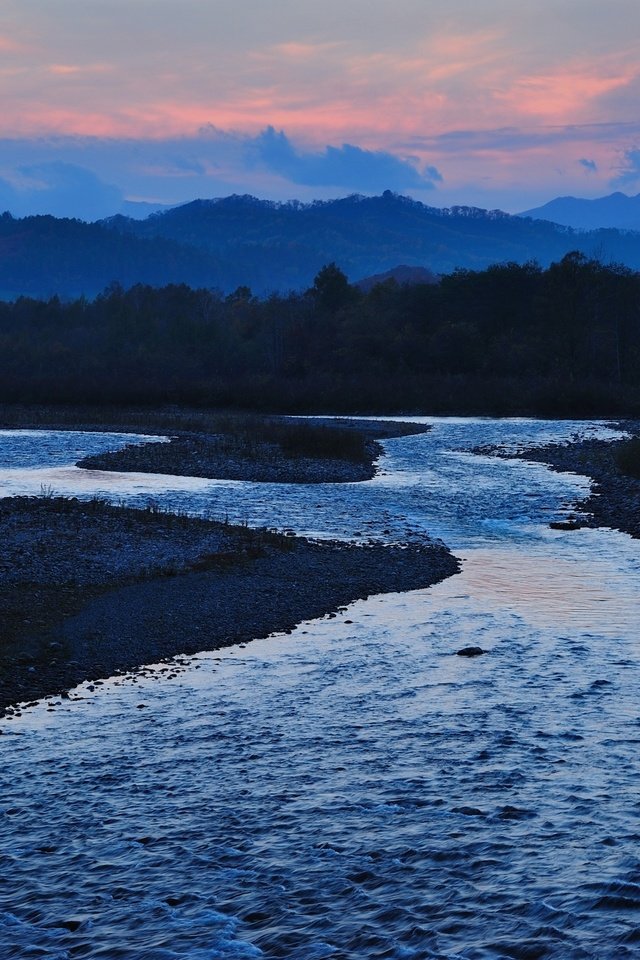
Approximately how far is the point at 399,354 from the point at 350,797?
112m

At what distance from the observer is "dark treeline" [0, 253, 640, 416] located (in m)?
101

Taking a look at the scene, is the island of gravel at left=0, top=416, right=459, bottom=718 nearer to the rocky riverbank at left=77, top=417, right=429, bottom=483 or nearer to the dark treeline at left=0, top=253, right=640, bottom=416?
the rocky riverbank at left=77, top=417, right=429, bottom=483

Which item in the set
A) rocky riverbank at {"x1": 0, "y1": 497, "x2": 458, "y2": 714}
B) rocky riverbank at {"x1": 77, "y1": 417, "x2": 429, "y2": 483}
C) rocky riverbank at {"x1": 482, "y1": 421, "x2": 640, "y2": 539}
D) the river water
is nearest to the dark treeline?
rocky riverbank at {"x1": 482, "y1": 421, "x2": 640, "y2": 539}

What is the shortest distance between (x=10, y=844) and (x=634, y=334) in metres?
114

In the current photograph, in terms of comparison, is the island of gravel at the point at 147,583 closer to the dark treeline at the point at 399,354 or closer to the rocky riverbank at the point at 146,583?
the rocky riverbank at the point at 146,583

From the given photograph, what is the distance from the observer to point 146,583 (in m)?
23.5

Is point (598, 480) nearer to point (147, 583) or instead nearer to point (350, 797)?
point (147, 583)

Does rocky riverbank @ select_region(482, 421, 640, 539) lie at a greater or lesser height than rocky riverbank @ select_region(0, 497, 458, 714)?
greater

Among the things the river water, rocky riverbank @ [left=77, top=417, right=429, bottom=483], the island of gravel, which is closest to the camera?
the river water

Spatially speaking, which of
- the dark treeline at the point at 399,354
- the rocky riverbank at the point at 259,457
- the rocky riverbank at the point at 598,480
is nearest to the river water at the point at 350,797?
the rocky riverbank at the point at 598,480

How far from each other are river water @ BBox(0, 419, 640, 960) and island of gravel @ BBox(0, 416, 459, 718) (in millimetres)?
1000

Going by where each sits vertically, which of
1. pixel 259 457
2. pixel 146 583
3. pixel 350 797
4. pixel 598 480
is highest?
pixel 259 457

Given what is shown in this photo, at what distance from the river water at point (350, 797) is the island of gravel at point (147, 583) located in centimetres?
100

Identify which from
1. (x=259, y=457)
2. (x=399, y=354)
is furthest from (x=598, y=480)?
(x=399, y=354)
